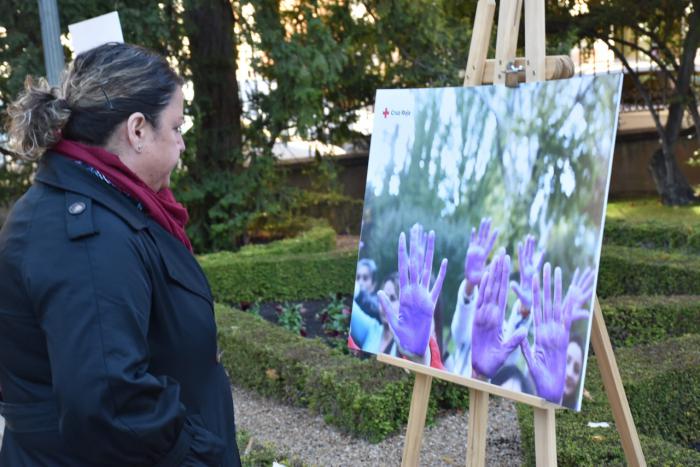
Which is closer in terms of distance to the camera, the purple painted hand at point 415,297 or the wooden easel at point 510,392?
the wooden easel at point 510,392

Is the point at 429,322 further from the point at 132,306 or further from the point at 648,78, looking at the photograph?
the point at 648,78

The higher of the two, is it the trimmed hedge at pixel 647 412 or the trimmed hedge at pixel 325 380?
the trimmed hedge at pixel 647 412

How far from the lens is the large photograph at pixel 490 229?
3.08m

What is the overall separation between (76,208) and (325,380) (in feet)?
11.3

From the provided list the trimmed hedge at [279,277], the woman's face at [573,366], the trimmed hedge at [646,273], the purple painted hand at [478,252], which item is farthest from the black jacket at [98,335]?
the trimmed hedge at [279,277]

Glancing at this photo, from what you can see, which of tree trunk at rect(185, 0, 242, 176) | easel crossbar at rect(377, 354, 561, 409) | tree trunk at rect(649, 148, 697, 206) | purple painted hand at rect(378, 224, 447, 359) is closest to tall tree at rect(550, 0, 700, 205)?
tree trunk at rect(649, 148, 697, 206)

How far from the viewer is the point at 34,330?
197cm

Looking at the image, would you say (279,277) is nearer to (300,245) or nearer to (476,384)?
(300,245)

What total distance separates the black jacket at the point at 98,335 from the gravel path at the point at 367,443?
8.95ft

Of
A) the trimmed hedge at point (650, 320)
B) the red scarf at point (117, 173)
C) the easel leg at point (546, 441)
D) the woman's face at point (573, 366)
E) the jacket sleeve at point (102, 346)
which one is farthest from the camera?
the trimmed hedge at point (650, 320)

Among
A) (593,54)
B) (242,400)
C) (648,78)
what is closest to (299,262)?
(242,400)

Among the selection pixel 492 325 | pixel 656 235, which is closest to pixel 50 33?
pixel 492 325

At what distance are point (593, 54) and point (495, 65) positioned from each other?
11.8 metres

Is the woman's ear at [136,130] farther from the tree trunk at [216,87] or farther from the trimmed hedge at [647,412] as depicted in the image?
the tree trunk at [216,87]
